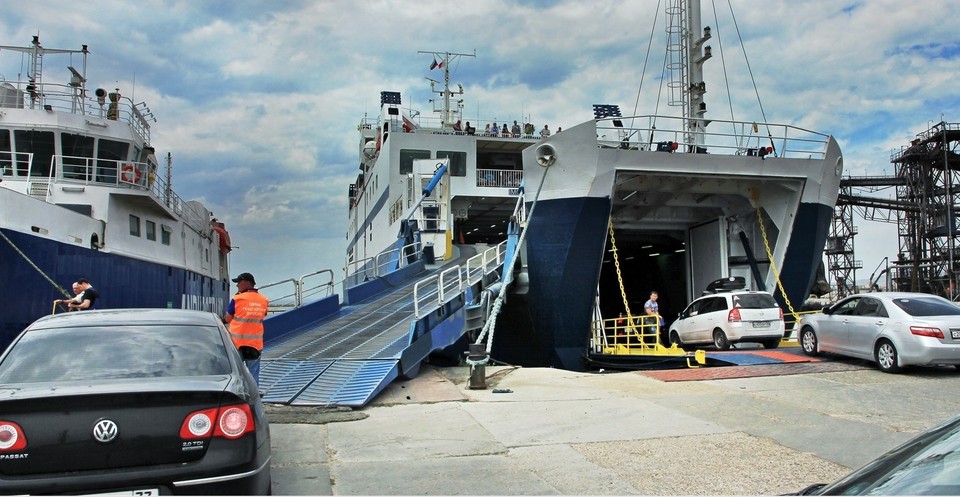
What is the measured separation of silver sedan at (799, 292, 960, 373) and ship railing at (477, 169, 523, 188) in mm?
17342

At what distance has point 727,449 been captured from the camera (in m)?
5.85

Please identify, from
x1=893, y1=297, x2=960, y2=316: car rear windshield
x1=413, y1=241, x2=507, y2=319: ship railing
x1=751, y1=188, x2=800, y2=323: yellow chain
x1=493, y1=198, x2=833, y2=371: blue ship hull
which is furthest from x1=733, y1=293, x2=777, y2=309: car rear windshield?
x1=413, y1=241, x2=507, y2=319: ship railing

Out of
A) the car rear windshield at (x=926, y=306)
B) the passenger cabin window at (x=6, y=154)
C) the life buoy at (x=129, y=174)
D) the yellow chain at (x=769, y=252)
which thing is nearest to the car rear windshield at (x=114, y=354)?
the car rear windshield at (x=926, y=306)

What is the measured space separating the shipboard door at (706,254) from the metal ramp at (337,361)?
31.4 ft

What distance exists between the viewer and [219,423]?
3.45 metres

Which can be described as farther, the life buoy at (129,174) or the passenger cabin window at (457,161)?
the passenger cabin window at (457,161)

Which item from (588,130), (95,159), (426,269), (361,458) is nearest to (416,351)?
(361,458)

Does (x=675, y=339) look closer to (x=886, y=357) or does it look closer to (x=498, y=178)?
(x=886, y=357)

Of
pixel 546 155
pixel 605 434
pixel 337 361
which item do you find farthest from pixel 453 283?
pixel 605 434

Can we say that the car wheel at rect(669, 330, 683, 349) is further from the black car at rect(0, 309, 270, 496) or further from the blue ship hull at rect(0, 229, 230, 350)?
the blue ship hull at rect(0, 229, 230, 350)

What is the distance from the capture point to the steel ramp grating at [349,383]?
8095mm

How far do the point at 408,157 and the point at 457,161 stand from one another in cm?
232

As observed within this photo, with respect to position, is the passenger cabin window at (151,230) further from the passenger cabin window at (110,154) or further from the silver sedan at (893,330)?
the silver sedan at (893,330)

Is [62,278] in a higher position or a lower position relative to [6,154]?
lower
